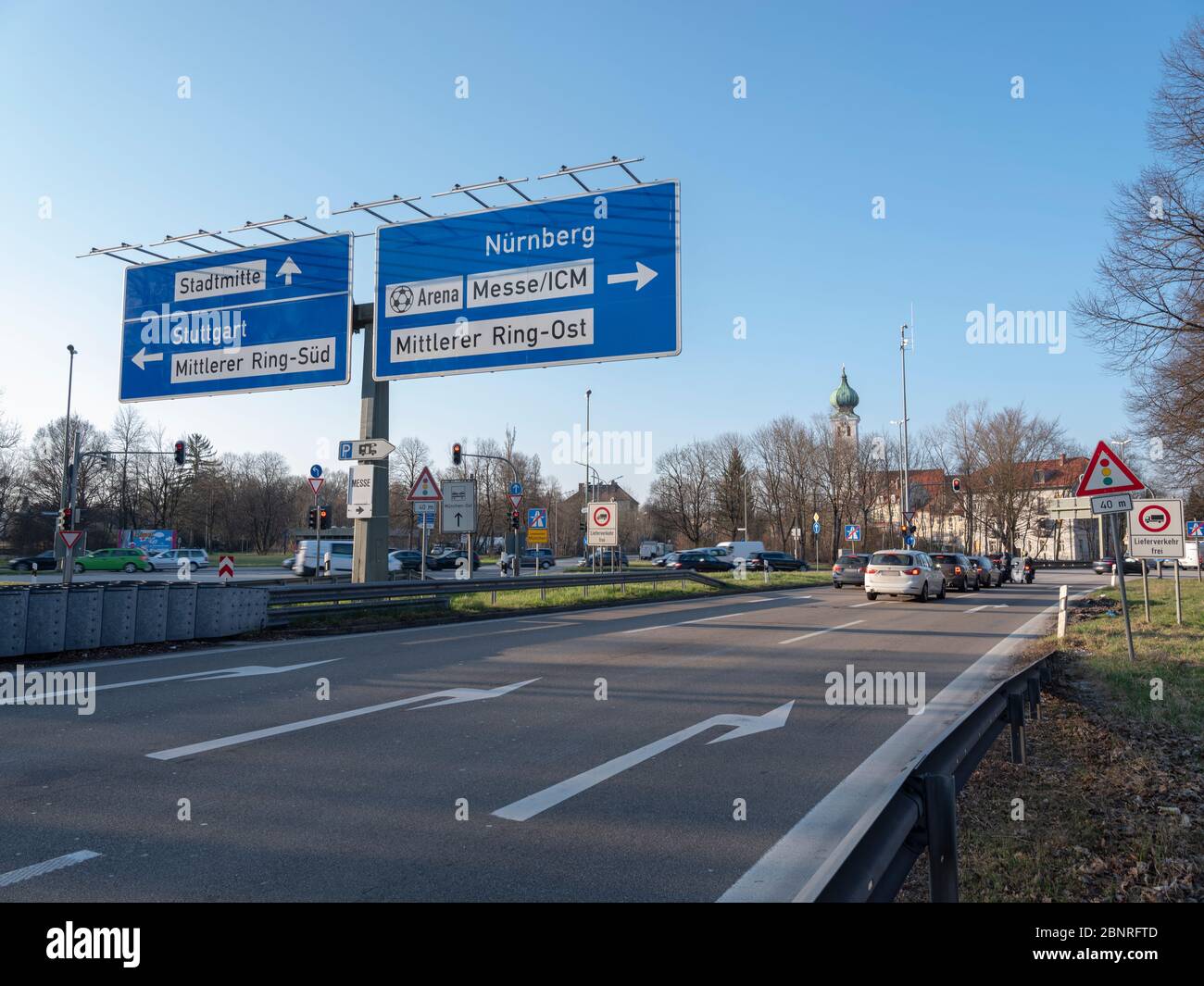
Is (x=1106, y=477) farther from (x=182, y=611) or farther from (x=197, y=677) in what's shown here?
(x=182, y=611)

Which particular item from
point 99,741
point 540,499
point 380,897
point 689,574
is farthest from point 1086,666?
point 540,499

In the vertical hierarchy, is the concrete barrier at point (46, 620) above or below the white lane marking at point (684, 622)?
above

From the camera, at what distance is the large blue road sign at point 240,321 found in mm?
17788

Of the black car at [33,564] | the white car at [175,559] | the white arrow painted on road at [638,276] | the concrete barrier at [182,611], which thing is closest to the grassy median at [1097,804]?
the white arrow painted on road at [638,276]

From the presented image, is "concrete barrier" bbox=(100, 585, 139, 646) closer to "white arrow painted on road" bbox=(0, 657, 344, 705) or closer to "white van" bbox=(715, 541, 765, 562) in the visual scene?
"white arrow painted on road" bbox=(0, 657, 344, 705)

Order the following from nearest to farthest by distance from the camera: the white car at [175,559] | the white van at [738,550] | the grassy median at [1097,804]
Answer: the grassy median at [1097,804]
the white car at [175,559]
the white van at [738,550]

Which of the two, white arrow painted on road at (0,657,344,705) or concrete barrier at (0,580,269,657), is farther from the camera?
concrete barrier at (0,580,269,657)

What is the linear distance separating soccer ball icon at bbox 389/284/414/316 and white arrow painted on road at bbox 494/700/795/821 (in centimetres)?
1157

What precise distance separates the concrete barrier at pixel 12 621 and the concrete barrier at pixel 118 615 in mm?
1175

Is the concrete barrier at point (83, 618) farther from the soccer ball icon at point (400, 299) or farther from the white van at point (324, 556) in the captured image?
the white van at point (324, 556)

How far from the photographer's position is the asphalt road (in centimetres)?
427

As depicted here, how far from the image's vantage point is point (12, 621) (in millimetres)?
11586

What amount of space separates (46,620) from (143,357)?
8767mm

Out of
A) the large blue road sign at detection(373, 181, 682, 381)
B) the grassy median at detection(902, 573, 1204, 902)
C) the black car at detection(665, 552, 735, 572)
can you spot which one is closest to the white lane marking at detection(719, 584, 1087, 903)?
the grassy median at detection(902, 573, 1204, 902)
